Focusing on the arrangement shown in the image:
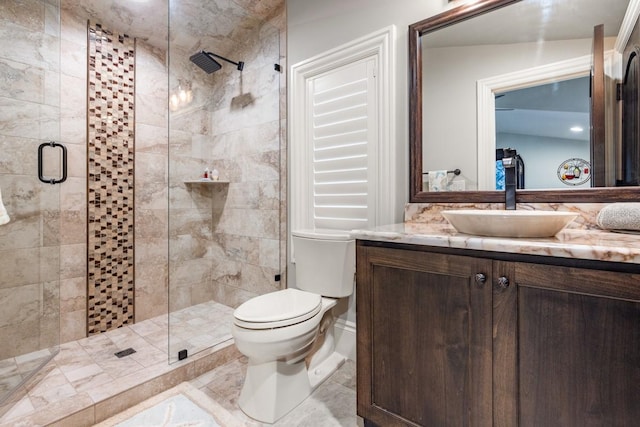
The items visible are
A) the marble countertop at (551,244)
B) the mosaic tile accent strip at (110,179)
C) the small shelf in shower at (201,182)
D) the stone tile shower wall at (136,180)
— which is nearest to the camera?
the marble countertop at (551,244)

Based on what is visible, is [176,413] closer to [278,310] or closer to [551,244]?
[278,310]

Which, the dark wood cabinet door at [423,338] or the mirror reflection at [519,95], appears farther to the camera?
the mirror reflection at [519,95]

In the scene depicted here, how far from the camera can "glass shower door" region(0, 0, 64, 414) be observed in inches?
64.2

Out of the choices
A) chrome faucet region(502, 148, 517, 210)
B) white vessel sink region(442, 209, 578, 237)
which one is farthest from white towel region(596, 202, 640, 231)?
chrome faucet region(502, 148, 517, 210)

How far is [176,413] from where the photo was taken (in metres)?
1.40

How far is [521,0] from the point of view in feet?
4.39

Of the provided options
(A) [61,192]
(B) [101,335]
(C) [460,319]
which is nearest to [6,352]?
(B) [101,335]

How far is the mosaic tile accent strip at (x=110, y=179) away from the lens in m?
2.17

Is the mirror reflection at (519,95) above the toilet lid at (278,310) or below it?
above

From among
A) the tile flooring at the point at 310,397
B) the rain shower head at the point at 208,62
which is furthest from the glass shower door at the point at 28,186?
the tile flooring at the point at 310,397

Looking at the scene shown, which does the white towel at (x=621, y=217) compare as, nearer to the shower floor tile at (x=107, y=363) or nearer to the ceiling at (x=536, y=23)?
the ceiling at (x=536, y=23)

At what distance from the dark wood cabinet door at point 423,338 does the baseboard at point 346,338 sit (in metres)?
0.67

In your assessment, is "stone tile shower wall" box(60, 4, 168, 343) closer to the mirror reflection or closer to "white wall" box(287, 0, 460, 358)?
"white wall" box(287, 0, 460, 358)

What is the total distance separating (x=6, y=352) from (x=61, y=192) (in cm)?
98
